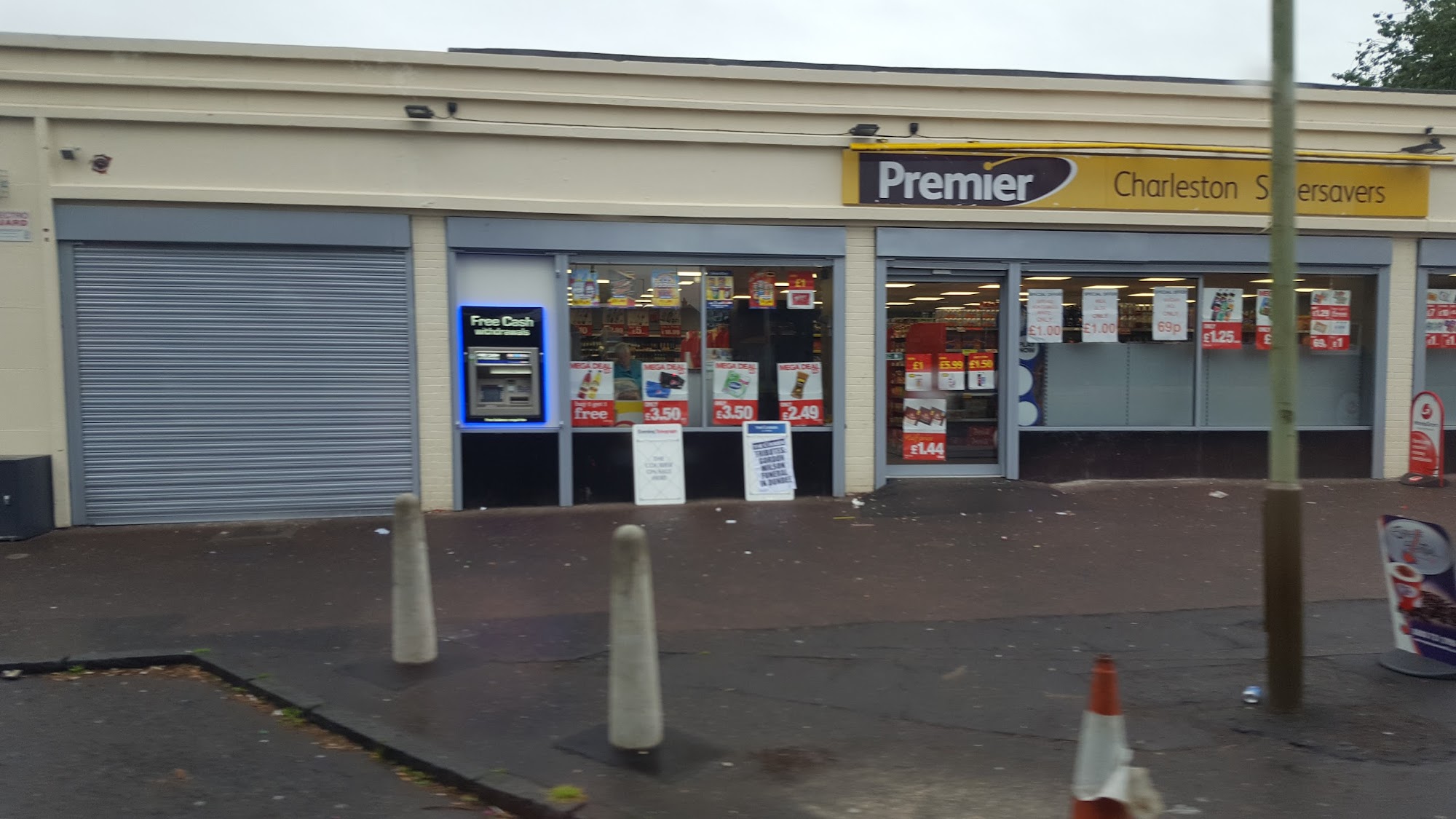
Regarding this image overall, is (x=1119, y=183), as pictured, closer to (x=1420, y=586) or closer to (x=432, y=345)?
(x=1420, y=586)

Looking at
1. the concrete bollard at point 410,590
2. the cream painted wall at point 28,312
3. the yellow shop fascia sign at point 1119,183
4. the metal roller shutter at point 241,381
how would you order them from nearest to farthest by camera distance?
the concrete bollard at point 410,590 → the cream painted wall at point 28,312 → the metal roller shutter at point 241,381 → the yellow shop fascia sign at point 1119,183

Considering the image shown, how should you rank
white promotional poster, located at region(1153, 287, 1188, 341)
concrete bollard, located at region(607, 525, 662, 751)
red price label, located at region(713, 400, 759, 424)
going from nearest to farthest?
1. concrete bollard, located at region(607, 525, 662, 751)
2. red price label, located at region(713, 400, 759, 424)
3. white promotional poster, located at region(1153, 287, 1188, 341)

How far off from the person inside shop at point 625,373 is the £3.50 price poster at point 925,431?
3254 millimetres

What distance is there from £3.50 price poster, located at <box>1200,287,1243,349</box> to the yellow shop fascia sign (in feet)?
Result: 3.30

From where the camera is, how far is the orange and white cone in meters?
3.81

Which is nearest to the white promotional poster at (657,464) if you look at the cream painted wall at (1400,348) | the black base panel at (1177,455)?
the black base panel at (1177,455)

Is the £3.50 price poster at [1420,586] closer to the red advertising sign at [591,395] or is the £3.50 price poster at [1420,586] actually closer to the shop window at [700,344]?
the shop window at [700,344]

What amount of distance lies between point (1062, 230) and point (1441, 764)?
7.87 meters

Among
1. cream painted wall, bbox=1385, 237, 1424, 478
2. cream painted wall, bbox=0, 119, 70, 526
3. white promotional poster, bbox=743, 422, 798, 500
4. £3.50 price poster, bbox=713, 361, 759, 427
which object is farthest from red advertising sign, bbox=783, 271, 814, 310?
cream painted wall, bbox=0, 119, 70, 526

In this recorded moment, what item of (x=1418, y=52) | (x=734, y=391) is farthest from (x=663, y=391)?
(x=1418, y=52)

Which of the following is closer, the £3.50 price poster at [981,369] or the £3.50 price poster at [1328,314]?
the £3.50 price poster at [981,369]

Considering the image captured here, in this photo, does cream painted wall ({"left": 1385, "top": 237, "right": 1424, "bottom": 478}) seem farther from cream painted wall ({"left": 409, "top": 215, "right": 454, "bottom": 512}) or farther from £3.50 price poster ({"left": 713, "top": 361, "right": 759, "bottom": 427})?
cream painted wall ({"left": 409, "top": 215, "right": 454, "bottom": 512})

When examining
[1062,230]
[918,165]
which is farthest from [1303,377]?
[918,165]

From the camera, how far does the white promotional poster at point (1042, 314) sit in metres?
12.0
